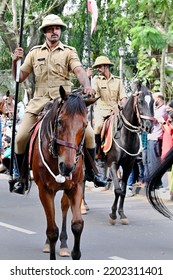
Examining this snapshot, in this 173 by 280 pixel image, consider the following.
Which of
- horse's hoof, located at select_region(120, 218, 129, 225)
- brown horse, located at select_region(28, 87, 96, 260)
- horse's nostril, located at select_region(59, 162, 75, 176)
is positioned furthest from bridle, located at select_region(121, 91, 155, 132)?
horse's nostril, located at select_region(59, 162, 75, 176)

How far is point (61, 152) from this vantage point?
6016mm

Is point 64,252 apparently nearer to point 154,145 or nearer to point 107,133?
point 107,133

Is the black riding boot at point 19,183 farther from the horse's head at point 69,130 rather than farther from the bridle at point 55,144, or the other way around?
the horse's head at point 69,130

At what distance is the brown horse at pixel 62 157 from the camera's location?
19.6 feet

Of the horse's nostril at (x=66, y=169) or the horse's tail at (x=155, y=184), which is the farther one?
the horse's tail at (x=155, y=184)

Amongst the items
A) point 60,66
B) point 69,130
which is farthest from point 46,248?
point 60,66

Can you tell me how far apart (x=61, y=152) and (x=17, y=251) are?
2.02m

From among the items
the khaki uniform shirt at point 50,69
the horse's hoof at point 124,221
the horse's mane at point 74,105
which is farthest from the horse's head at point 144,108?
the horse's mane at point 74,105

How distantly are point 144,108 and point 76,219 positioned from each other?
3736 millimetres

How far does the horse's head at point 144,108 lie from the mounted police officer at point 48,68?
94.2 inches

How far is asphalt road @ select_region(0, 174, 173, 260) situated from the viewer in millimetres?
7477

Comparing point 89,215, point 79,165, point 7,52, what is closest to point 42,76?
point 79,165

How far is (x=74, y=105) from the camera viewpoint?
19.7 feet

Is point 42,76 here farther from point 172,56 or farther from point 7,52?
point 7,52
